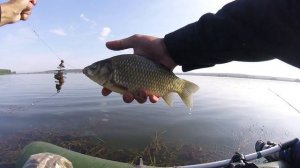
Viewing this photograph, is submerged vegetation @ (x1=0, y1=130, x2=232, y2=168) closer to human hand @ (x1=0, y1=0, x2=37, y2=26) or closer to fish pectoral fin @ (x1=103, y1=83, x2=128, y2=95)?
human hand @ (x1=0, y1=0, x2=37, y2=26)

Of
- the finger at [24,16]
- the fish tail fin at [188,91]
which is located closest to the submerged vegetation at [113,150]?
the finger at [24,16]

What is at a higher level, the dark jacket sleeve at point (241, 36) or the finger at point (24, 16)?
the finger at point (24, 16)

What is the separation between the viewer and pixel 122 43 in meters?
3.36

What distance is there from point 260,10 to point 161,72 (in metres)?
1.10

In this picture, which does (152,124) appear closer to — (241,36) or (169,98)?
(169,98)

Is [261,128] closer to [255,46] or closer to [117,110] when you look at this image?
[117,110]

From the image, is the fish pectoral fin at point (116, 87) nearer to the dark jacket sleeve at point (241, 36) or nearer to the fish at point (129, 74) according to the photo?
the fish at point (129, 74)

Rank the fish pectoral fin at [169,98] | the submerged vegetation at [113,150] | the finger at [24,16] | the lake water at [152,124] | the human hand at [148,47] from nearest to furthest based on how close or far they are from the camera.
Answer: the human hand at [148,47] < the fish pectoral fin at [169,98] < the finger at [24,16] < the submerged vegetation at [113,150] < the lake water at [152,124]

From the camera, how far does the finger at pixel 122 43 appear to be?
131 inches

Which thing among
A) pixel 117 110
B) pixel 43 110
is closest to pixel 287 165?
pixel 117 110

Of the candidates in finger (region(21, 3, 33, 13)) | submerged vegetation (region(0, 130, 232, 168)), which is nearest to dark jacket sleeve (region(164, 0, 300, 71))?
finger (region(21, 3, 33, 13))

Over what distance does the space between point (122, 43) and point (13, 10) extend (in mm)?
2477

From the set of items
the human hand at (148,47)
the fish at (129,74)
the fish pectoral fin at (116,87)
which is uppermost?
the human hand at (148,47)

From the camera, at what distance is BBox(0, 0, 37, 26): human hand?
4.77 metres
